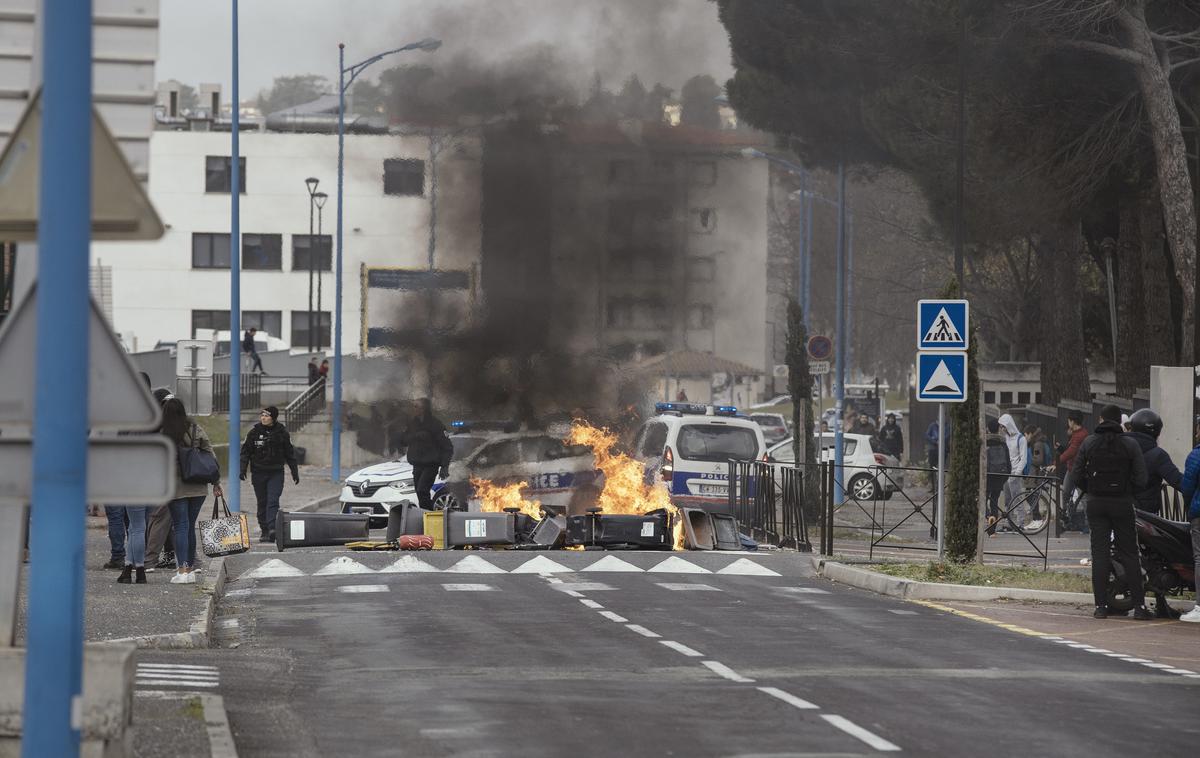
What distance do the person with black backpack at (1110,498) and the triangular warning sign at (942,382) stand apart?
2780 millimetres

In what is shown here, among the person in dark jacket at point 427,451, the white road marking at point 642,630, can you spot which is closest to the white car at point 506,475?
the person in dark jacket at point 427,451

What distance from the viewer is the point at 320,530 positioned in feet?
67.7

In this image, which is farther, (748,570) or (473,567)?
(748,570)

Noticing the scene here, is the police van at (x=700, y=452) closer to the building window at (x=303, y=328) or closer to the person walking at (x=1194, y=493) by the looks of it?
the person walking at (x=1194, y=493)

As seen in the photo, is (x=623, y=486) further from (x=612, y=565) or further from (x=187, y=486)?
(x=187, y=486)

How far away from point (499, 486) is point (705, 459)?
3.18 meters

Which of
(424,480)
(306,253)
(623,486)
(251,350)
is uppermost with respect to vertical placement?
(306,253)

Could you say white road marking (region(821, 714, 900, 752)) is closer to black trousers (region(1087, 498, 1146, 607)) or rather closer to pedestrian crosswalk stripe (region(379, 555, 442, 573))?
black trousers (region(1087, 498, 1146, 607))

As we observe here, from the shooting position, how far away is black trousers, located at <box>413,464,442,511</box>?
→ 938 inches

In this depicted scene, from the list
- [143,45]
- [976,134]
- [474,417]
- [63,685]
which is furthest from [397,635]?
[976,134]

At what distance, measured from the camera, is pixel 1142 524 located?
14922 mm

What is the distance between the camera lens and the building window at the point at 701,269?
3472 centimetres

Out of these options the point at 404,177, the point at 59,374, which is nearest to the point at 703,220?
the point at 404,177

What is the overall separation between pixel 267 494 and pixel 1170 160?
51.8 ft
